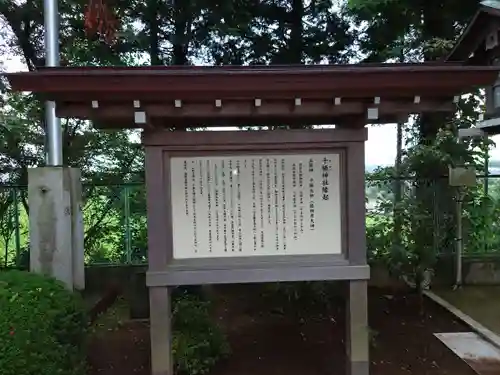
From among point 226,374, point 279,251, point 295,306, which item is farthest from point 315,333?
point 279,251

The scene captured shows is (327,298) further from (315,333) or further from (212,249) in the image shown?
(212,249)

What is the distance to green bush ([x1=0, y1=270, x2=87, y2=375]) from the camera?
11.8ft

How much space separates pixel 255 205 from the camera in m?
4.69

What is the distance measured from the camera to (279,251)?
4695 mm

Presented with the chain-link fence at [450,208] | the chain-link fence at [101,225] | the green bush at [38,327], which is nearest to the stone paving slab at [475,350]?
the chain-link fence at [450,208]

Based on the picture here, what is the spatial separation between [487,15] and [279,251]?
10.3 feet

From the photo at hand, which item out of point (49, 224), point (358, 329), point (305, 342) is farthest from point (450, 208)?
point (49, 224)

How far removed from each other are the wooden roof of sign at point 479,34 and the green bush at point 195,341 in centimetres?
420

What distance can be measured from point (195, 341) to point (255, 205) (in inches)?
65.2

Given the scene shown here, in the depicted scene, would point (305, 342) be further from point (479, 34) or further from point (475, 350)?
point (479, 34)

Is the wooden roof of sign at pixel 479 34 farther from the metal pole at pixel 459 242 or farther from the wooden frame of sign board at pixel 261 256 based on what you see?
the metal pole at pixel 459 242

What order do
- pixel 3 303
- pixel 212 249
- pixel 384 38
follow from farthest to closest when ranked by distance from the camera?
1. pixel 384 38
2. pixel 212 249
3. pixel 3 303

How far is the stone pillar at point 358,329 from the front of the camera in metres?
4.73

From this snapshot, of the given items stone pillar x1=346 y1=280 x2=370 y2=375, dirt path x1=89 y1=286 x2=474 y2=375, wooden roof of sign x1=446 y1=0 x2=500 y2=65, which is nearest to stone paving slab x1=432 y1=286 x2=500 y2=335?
dirt path x1=89 y1=286 x2=474 y2=375
